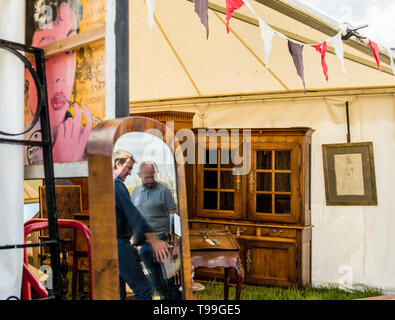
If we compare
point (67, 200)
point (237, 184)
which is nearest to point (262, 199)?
point (237, 184)

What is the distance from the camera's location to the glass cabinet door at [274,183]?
18.6ft

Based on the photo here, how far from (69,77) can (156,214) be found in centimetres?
63

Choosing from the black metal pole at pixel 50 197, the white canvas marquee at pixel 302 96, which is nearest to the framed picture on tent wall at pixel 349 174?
the white canvas marquee at pixel 302 96

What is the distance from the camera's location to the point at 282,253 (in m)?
5.61

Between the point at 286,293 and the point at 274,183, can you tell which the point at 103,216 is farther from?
the point at 274,183

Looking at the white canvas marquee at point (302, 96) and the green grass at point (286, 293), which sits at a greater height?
the white canvas marquee at point (302, 96)

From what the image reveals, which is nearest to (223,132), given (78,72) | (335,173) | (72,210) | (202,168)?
(202,168)

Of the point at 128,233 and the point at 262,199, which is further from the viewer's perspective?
the point at 262,199

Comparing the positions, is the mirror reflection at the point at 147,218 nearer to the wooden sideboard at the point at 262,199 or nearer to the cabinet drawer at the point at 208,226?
the wooden sideboard at the point at 262,199

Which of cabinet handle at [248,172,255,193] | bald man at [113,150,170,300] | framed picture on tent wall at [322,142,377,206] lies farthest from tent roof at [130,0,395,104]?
bald man at [113,150,170,300]

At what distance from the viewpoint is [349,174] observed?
227 inches

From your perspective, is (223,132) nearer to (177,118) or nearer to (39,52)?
(177,118)

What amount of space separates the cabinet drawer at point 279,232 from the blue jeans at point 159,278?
13.8 feet

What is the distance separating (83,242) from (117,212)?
146 inches
